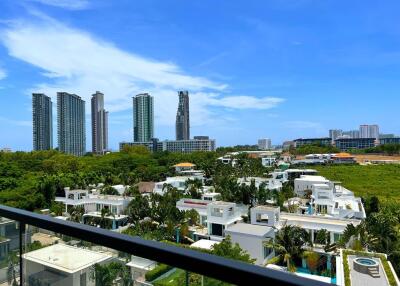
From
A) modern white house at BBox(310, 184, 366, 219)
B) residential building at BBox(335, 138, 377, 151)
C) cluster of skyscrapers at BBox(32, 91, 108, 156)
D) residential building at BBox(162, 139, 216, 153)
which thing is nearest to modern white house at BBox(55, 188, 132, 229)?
modern white house at BBox(310, 184, 366, 219)

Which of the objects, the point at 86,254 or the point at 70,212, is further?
the point at 70,212

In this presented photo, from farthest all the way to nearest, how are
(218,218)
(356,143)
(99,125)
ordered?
(356,143) → (99,125) → (218,218)

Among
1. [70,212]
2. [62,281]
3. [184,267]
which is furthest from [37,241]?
[70,212]

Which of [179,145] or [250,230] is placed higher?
[179,145]

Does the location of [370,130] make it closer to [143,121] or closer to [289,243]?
[143,121]

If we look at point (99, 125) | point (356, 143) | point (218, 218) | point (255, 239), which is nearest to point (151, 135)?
point (99, 125)

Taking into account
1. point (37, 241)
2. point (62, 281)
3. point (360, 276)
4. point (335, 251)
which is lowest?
point (335, 251)

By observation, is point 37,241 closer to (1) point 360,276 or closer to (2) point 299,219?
(1) point 360,276
